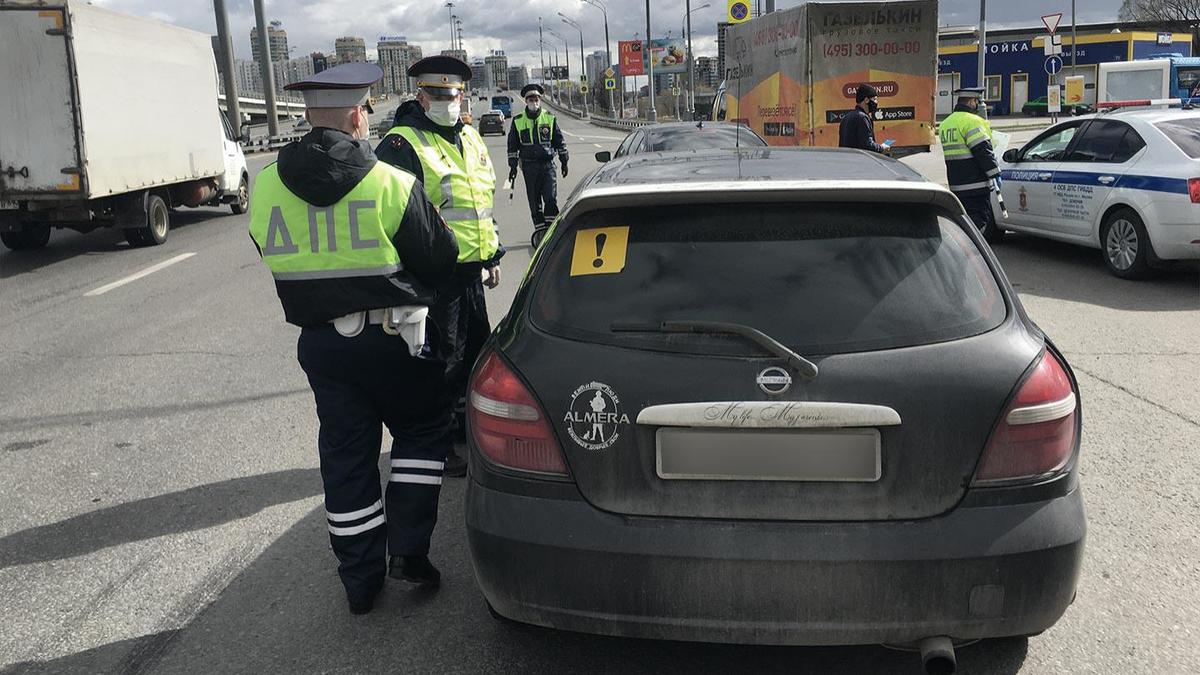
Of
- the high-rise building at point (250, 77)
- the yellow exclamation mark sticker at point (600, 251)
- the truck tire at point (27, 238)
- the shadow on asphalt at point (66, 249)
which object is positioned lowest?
the shadow on asphalt at point (66, 249)

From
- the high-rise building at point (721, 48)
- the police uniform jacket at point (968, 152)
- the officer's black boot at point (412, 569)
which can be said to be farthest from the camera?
the high-rise building at point (721, 48)

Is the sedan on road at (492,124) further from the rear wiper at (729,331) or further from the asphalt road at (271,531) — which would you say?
the rear wiper at (729,331)

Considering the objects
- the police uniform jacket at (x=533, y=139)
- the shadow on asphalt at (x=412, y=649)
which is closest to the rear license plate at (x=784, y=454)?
the shadow on asphalt at (x=412, y=649)

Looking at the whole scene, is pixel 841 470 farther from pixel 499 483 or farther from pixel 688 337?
pixel 499 483

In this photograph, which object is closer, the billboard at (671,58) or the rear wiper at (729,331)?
the rear wiper at (729,331)

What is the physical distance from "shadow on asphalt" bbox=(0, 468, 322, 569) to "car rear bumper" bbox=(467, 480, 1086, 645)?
2431mm

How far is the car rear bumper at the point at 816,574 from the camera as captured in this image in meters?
2.61

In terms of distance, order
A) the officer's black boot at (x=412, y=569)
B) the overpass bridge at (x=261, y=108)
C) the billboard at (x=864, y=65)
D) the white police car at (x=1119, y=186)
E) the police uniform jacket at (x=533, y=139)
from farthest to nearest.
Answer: the overpass bridge at (x=261, y=108), the billboard at (x=864, y=65), the police uniform jacket at (x=533, y=139), the white police car at (x=1119, y=186), the officer's black boot at (x=412, y=569)

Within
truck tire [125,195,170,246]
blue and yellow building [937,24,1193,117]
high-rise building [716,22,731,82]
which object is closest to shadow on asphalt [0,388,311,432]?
truck tire [125,195,170,246]

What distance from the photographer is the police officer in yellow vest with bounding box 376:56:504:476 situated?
476 centimetres

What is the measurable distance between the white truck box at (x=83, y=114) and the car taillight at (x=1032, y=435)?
12391 mm

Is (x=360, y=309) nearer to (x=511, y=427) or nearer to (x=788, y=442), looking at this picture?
(x=511, y=427)

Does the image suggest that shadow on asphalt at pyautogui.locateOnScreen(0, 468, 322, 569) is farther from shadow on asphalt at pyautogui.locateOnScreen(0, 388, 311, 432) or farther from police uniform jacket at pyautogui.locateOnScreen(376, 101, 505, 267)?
shadow on asphalt at pyautogui.locateOnScreen(0, 388, 311, 432)

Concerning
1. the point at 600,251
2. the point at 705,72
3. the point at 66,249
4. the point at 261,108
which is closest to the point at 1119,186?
the point at 600,251
